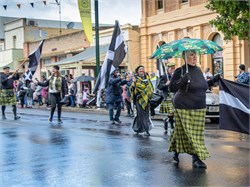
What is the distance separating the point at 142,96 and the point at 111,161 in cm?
376

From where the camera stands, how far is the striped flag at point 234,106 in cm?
772

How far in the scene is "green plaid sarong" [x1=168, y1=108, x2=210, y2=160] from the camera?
292 inches

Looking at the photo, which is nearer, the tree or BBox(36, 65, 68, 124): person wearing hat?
BBox(36, 65, 68, 124): person wearing hat

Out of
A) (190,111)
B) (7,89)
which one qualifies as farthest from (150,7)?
(190,111)

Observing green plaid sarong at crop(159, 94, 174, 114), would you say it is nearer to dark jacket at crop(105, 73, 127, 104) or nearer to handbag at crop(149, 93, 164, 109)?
handbag at crop(149, 93, 164, 109)

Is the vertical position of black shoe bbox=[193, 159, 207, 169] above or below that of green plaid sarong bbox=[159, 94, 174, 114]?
below

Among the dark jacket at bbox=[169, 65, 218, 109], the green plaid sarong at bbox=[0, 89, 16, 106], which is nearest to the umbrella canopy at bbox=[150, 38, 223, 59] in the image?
the dark jacket at bbox=[169, 65, 218, 109]

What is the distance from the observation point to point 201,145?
7.48 metres

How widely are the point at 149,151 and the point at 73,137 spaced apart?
2885 mm

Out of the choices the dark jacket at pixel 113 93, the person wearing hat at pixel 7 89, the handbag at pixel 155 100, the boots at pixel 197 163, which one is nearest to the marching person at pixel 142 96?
the handbag at pixel 155 100

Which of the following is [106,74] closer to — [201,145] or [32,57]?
[32,57]

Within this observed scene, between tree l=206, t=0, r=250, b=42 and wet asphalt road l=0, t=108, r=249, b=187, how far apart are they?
589cm

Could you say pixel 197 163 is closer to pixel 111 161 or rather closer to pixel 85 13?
pixel 111 161

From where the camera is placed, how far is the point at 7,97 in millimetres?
17109
